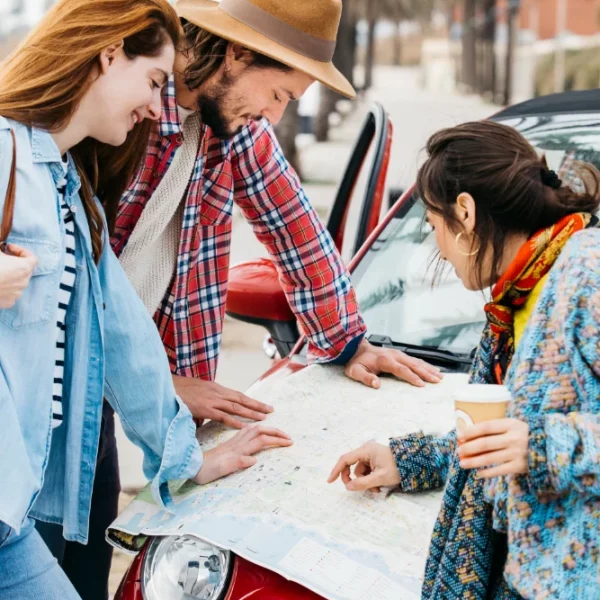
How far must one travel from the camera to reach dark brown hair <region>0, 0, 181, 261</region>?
192 cm

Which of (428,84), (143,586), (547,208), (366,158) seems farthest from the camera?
(428,84)

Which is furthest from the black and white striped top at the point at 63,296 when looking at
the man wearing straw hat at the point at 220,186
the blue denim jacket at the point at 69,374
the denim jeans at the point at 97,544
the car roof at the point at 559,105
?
the car roof at the point at 559,105

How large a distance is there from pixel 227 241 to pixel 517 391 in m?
1.39

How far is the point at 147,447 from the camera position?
2266mm

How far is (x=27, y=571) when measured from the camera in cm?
188

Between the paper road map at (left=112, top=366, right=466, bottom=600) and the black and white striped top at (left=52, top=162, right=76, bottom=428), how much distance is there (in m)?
0.30

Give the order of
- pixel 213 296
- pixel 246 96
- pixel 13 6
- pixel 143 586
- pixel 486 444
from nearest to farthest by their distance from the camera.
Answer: pixel 486 444 < pixel 143 586 < pixel 246 96 < pixel 213 296 < pixel 13 6

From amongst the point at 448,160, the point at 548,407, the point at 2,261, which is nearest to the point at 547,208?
the point at 448,160

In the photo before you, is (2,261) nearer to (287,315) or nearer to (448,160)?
(448,160)

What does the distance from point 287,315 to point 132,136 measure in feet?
3.48

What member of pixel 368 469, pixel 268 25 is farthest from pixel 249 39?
pixel 368 469

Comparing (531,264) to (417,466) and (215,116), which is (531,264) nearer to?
(417,466)

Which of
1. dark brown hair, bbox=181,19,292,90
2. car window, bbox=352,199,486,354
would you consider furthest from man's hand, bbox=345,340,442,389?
dark brown hair, bbox=181,19,292,90

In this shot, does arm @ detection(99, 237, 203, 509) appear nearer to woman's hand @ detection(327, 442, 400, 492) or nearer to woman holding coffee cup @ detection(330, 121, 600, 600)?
woman's hand @ detection(327, 442, 400, 492)
